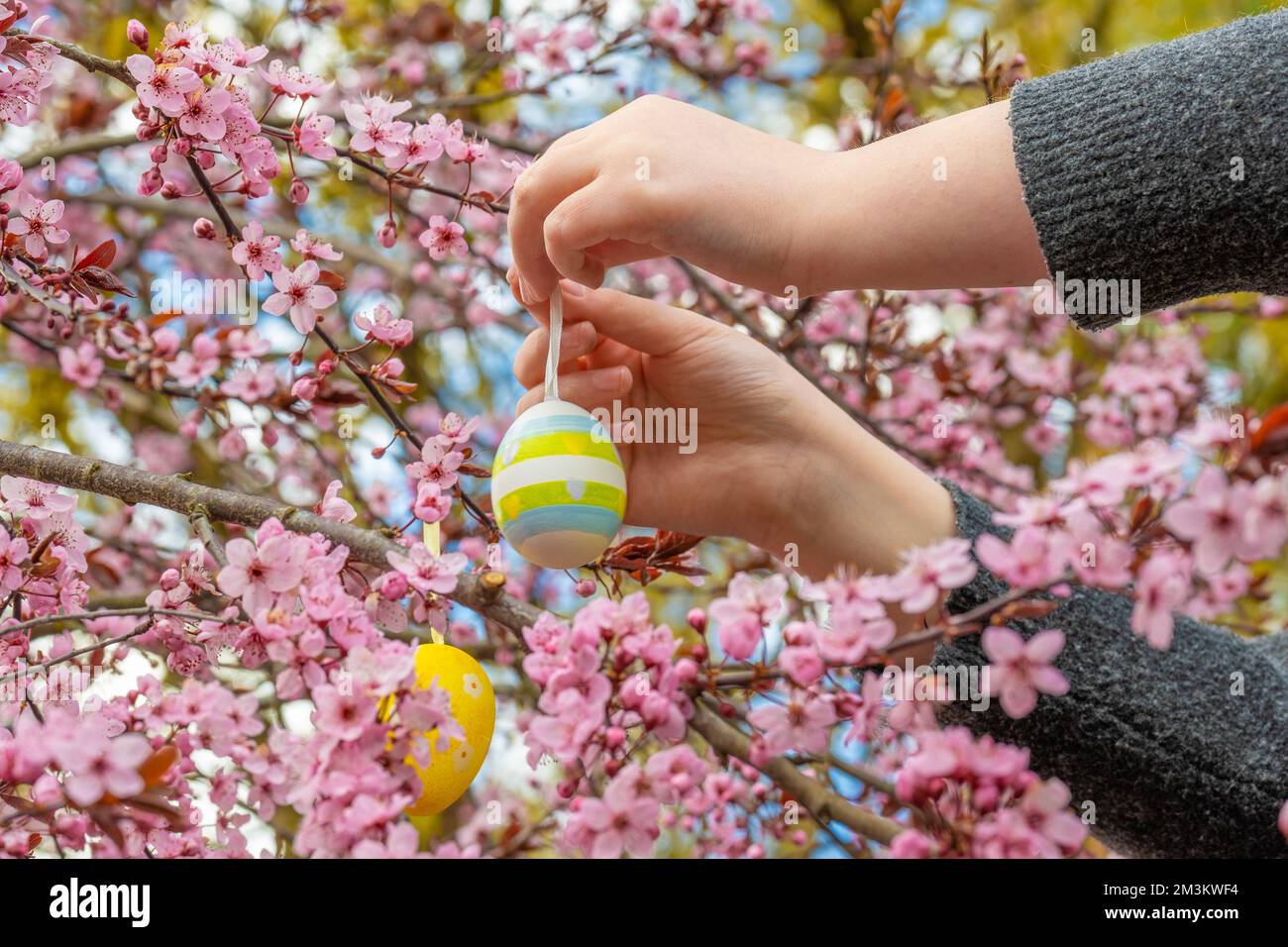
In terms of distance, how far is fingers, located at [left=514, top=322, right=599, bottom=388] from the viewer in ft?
4.74

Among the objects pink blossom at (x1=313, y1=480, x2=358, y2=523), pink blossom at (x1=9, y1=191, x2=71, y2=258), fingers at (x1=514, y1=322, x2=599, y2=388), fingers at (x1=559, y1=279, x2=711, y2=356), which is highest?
pink blossom at (x1=9, y1=191, x2=71, y2=258)

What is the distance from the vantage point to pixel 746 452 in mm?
1466

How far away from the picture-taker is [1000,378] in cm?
338

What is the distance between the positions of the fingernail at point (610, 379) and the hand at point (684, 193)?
235 mm

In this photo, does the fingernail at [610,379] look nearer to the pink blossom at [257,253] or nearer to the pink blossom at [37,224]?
the pink blossom at [257,253]

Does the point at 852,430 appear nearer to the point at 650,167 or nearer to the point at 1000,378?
the point at 650,167

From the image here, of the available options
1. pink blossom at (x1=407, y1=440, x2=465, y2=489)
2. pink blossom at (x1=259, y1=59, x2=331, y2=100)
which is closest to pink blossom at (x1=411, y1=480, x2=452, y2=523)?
pink blossom at (x1=407, y1=440, x2=465, y2=489)

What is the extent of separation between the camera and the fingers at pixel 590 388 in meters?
1.48

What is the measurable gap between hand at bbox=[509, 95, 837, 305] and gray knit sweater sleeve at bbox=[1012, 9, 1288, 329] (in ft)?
0.86

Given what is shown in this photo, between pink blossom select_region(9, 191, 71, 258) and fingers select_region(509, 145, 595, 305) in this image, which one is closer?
fingers select_region(509, 145, 595, 305)

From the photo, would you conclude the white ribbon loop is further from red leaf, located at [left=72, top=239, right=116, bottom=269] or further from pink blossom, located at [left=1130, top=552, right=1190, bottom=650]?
pink blossom, located at [left=1130, top=552, right=1190, bottom=650]

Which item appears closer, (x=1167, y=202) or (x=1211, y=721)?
(x=1167, y=202)
